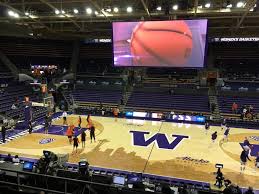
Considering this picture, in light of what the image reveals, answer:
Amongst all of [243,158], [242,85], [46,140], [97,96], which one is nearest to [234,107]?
[242,85]

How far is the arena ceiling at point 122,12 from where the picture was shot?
24.4 meters

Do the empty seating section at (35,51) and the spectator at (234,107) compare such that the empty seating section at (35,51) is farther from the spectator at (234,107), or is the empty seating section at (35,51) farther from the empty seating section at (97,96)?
the spectator at (234,107)

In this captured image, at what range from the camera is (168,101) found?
1401 inches

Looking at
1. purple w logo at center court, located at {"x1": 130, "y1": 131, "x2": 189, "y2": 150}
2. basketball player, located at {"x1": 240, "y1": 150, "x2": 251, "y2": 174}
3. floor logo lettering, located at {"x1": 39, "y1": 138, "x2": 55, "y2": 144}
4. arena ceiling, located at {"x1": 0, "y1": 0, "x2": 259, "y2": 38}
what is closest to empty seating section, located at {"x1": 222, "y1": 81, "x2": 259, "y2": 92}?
arena ceiling, located at {"x1": 0, "y1": 0, "x2": 259, "y2": 38}

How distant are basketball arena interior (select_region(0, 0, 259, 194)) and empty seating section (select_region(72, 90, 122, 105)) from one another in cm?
15

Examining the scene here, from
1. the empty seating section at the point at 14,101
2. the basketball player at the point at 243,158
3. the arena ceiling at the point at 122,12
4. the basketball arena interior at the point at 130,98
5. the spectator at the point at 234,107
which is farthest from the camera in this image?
the spectator at the point at 234,107

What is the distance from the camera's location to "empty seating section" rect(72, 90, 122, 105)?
37.3 meters

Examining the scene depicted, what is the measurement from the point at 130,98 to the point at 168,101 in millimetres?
5102

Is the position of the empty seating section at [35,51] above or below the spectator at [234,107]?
above

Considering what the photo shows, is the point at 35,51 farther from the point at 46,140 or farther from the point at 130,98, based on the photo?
the point at 46,140

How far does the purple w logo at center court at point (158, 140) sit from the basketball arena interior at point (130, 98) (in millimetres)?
92

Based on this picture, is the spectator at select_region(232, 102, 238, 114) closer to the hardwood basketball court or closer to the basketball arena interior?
the basketball arena interior

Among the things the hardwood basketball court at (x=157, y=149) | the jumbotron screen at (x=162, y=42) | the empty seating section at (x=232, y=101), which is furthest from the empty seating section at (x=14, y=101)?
the empty seating section at (x=232, y=101)

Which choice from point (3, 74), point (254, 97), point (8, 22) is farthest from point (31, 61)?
point (254, 97)
